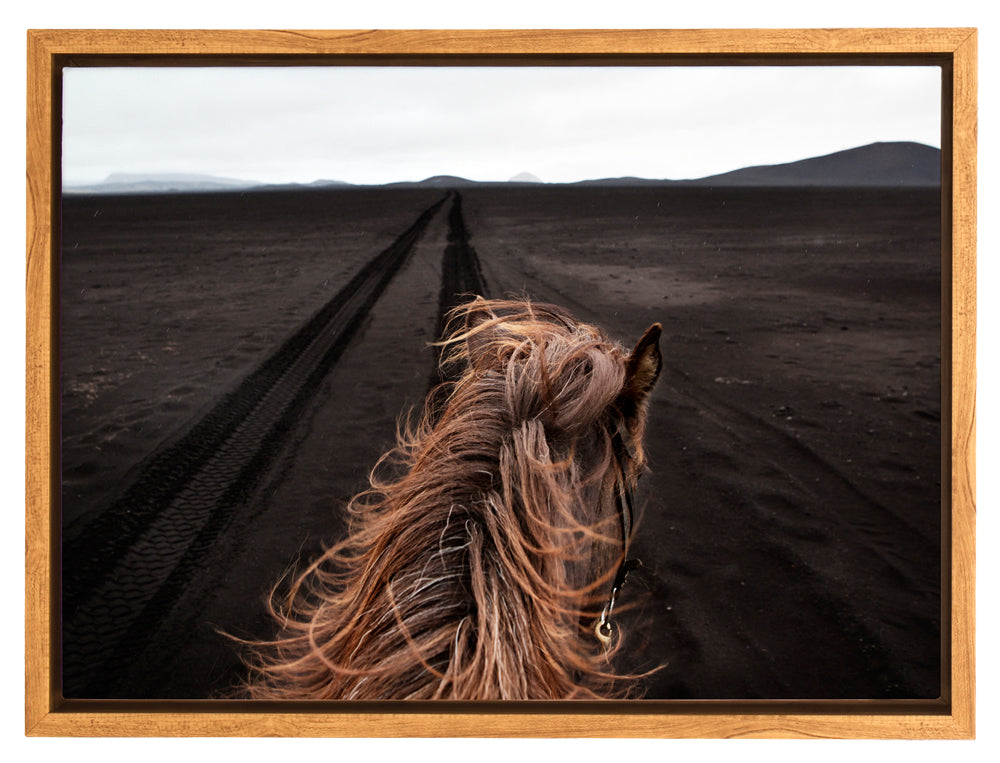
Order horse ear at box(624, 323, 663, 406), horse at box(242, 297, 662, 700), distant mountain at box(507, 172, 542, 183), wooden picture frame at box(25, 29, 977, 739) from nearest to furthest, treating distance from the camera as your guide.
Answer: horse at box(242, 297, 662, 700) < horse ear at box(624, 323, 663, 406) < wooden picture frame at box(25, 29, 977, 739) < distant mountain at box(507, 172, 542, 183)

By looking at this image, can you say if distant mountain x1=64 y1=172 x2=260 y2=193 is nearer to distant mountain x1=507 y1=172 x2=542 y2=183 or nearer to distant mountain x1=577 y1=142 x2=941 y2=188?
distant mountain x1=507 y1=172 x2=542 y2=183

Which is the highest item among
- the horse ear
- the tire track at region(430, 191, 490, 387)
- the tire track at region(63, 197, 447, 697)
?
the tire track at region(430, 191, 490, 387)

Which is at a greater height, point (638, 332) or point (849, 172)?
point (849, 172)

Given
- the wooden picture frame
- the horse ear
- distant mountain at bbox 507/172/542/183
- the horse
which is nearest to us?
the horse

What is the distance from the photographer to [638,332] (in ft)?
8.71

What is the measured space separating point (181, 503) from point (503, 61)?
1678 millimetres

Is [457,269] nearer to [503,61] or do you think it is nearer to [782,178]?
[503,61]

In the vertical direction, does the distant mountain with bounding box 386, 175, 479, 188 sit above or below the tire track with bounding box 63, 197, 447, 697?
above

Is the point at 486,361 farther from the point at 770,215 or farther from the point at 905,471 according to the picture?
the point at 905,471

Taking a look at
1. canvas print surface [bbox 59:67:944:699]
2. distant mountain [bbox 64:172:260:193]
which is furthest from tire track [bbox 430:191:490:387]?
distant mountain [bbox 64:172:260:193]

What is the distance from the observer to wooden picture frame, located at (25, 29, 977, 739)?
1842 millimetres

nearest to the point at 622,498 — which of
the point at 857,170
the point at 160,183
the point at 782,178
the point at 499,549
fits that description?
the point at 499,549

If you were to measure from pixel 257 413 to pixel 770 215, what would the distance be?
6.13ft

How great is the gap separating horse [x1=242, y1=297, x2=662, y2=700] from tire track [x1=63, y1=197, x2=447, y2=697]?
35.6 inches
